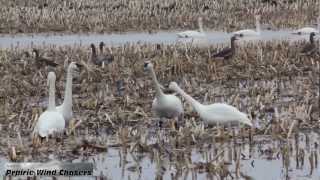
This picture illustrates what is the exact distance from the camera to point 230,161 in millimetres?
6996

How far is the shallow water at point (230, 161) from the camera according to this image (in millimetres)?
6609

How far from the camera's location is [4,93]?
11.0 metres

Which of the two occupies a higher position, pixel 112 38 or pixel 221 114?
pixel 112 38

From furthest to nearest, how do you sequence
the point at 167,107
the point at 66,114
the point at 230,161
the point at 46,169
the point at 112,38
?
the point at 112,38 → the point at 167,107 → the point at 66,114 → the point at 230,161 → the point at 46,169

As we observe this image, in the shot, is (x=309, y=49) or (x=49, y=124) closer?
(x=49, y=124)

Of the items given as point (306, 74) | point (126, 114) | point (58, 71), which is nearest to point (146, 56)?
point (58, 71)

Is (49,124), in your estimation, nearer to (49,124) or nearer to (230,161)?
(49,124)

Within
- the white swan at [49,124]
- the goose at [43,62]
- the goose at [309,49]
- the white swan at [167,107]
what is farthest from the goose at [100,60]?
the white swan at [49,124]

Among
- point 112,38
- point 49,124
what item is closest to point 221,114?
point 49,124

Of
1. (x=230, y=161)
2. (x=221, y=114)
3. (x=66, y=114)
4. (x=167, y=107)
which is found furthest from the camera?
(x=167, y=107)

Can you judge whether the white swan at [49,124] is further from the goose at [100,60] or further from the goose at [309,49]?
the goose at [309,49]

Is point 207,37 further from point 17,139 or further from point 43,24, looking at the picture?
point 17,139

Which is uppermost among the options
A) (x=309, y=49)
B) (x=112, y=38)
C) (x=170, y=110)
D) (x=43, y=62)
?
(x=112, y=38)

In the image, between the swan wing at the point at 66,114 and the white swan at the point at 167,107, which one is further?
the white swan at the point at 167,107
